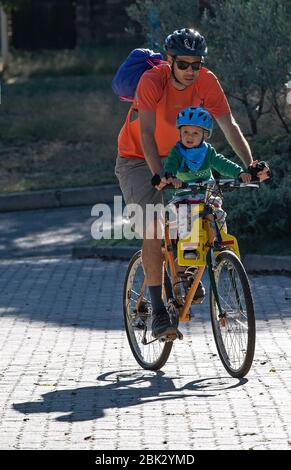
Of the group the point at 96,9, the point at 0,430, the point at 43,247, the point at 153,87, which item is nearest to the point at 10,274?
the point at 43,247

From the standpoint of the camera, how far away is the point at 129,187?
7.34m

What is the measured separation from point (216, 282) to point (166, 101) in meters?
1.02

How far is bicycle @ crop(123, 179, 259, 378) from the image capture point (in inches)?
268

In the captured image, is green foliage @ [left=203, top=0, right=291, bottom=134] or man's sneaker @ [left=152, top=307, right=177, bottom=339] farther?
green foliage @ [left=203, top=0, right=291, bottom=134]

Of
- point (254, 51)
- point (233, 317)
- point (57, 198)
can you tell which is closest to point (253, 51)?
point (254, 51)

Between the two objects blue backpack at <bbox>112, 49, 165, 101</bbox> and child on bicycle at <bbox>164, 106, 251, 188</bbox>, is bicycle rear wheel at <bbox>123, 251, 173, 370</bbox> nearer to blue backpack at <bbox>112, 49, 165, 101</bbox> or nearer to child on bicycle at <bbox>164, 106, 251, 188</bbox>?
child on bicycle at <bbox>164, 106, 251, 188</bbox>

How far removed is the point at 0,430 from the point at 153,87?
208 cm

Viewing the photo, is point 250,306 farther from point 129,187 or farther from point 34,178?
point 34,178

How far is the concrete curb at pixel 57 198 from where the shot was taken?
52.2 feet

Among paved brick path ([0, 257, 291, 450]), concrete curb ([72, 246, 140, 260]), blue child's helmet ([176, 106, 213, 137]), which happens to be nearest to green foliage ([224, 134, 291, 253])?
concrete curb ([72, 246, 140, 260])

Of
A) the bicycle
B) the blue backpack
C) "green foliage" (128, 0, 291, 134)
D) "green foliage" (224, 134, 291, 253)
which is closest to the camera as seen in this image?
the bicycle

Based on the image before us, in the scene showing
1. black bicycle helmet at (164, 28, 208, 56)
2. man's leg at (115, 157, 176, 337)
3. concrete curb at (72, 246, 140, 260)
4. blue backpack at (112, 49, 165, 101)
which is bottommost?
concrete curb at (72, 246, 140, 260)

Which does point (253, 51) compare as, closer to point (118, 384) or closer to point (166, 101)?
point (166, 101)

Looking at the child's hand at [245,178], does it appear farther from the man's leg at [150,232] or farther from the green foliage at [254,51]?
the green foliage at [254,51]
